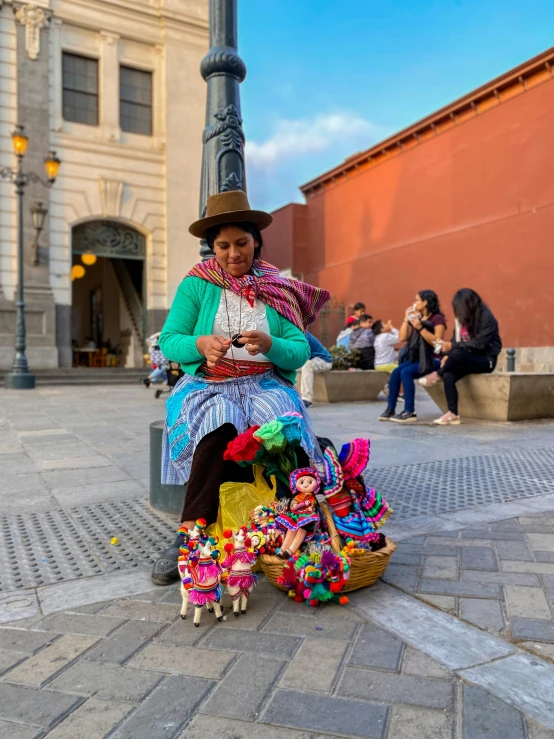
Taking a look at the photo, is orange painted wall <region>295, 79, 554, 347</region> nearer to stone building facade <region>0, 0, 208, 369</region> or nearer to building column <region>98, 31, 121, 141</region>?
stone building facade <region>0, 0, 208, 369</region>

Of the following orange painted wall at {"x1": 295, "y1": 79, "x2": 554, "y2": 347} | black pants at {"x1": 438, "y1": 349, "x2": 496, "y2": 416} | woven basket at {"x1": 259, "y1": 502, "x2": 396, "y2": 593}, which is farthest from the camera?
orange painted wall at {"x1": 295, "y1": 79, "x2": 554, "y2": 347}

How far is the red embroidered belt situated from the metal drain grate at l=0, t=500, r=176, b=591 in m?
0.89

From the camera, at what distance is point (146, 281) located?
16812 mm

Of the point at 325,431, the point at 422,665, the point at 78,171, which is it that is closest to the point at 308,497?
the point at 422,665

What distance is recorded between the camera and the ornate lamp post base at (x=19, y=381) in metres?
12.4

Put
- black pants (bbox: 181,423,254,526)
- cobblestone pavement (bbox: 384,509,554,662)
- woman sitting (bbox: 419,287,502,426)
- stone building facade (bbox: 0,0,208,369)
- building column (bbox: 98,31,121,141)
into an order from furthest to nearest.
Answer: building column (bbox: 98,31,121,141) → stone building facade (bbox: 0,0,208,369) → woman sitting (bbox: 419,287,502,426) → black pants (bbox: 181,423,254,526) → cobblestone pavement (bbox: 384,509,554,662)

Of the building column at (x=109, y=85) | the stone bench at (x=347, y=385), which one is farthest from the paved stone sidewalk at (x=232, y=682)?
the building column at (x=109, y=85)

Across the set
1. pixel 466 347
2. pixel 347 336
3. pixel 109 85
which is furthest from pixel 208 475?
pixel 109 85

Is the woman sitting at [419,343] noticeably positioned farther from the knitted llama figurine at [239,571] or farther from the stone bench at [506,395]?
the knitted llama figurine at [239,571]

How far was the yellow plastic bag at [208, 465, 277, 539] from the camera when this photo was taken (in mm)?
2348

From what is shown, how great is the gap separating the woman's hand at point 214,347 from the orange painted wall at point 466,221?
1217 cm

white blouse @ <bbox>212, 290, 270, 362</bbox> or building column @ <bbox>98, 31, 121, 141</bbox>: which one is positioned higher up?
building column @ <bbox>98, 31, 121, 141</bbox>

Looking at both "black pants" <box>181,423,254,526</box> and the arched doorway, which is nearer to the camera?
"black pants" <box>181,423,254,526</box>

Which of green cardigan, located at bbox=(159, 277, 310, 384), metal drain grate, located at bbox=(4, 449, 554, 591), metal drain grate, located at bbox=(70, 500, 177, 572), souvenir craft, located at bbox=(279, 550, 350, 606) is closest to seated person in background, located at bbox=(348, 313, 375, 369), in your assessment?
metal drain grate, located at bbox=(4, 449, 554, 591)
